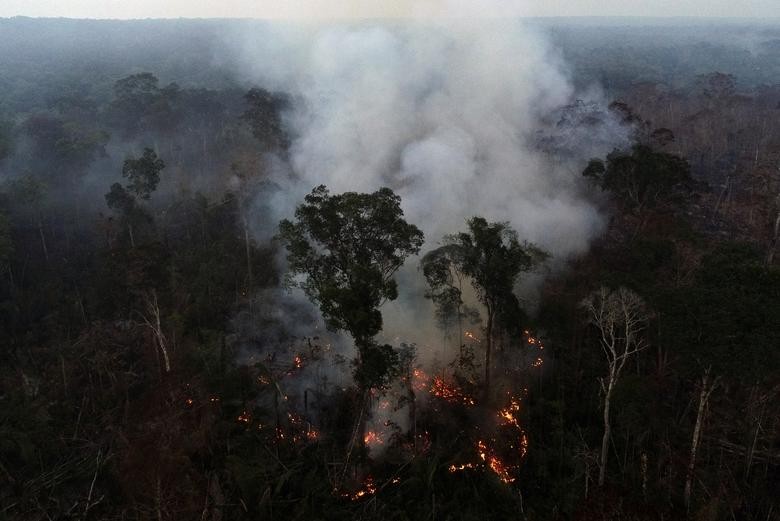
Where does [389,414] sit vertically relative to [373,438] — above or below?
above

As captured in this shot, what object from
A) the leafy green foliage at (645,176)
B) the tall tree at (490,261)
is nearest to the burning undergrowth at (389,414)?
the tall tree at (490,261)

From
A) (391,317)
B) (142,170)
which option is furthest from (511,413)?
(142,170)

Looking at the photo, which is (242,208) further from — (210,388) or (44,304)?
(210,388)

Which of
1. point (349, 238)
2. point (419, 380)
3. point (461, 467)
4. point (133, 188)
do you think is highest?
point (349, 238)

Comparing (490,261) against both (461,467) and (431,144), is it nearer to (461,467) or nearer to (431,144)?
(461,467)

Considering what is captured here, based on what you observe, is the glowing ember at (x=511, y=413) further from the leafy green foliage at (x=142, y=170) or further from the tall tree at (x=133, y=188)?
the leafy green foliage at (x=142, y=170)

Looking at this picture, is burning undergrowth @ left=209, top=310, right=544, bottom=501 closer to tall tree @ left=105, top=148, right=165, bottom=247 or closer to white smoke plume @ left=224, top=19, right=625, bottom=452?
white smoke plume @ left=224, top=19, right=625, bottom=452

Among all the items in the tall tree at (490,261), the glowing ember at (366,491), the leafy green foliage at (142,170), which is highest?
the leafy green foliage at (142,170)

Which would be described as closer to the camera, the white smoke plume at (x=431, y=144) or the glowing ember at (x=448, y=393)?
the glowing ember at (x=448, y=393)

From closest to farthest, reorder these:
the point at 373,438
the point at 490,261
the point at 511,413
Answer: the point at 490,261 < the point at 373,438 < the point at 511,413
